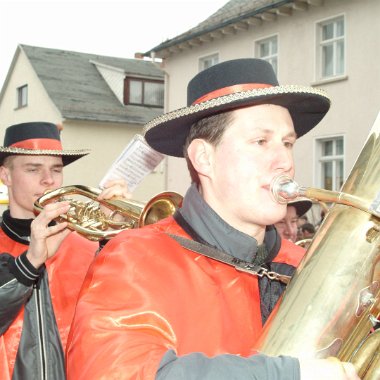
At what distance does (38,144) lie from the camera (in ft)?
11.8

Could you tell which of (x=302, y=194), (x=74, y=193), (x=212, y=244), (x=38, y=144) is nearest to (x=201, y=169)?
(x=212, y=244)

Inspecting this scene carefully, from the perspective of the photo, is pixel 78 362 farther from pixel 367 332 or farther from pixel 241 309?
pixel 367 332

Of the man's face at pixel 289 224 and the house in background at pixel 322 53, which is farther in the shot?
the house in background at pixel 322 53

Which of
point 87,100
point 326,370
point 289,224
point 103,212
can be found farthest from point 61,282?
point 87,100

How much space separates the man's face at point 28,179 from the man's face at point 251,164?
1.67 meters

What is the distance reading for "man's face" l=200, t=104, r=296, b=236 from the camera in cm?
180

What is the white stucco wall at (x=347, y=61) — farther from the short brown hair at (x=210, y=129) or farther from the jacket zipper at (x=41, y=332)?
the short brown hair at (x=210, y=129)

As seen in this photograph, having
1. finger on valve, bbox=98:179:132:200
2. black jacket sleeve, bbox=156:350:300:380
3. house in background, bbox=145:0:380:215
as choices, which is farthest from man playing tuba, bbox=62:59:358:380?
house in background, bbox=145:0:380:215

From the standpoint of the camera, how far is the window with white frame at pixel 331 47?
14133 mm

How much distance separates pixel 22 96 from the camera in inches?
1057

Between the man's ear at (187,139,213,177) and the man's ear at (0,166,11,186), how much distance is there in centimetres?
180

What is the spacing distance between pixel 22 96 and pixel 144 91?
5326 millimetres

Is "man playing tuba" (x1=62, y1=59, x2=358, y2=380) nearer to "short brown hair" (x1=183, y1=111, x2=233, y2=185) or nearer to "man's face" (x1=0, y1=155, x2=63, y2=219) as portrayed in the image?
"short brown hair" (x1=183, y1=111, x2=233, y2=185)

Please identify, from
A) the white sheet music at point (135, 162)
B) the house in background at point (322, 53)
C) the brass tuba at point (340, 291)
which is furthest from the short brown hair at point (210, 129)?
the house in background at point (322, 53)
